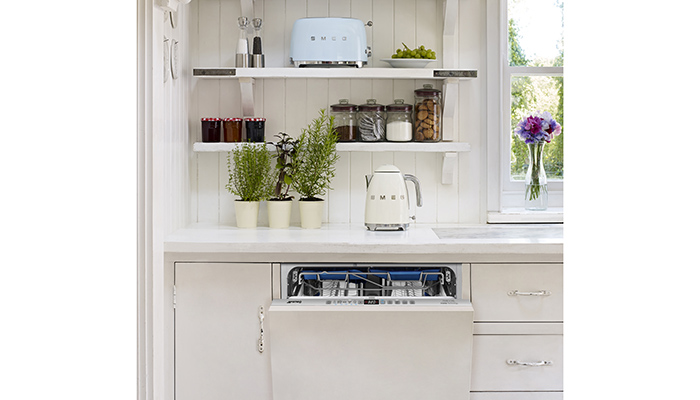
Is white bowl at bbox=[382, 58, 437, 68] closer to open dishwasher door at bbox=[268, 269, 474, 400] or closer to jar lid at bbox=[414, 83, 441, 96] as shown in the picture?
jar lid at bbox=[414, 83, 441, 96]

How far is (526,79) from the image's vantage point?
254 centimetres

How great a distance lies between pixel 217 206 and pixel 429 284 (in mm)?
958

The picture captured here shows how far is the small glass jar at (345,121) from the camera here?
236 cm

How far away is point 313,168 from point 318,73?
360 mm

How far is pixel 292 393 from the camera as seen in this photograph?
6.36ft

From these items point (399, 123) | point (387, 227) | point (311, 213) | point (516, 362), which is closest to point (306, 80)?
A: point (399, 123)

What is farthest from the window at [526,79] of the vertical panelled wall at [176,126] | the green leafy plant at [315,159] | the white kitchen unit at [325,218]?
the vertical panelled wall at [176,126]

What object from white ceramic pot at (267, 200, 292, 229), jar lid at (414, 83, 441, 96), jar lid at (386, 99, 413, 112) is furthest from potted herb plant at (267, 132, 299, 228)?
jar lid at (414, 83, 441, 96)

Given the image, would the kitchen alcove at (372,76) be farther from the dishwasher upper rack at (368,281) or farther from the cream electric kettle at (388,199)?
the dishwasher upper rack at (368,281)

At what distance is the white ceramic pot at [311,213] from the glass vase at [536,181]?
33.3 inches

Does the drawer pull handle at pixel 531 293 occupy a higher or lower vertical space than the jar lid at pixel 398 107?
lower

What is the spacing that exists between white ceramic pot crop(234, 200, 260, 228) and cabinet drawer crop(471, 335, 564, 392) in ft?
3.07

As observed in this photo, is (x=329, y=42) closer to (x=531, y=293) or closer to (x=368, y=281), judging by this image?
(x=368, y=281)
